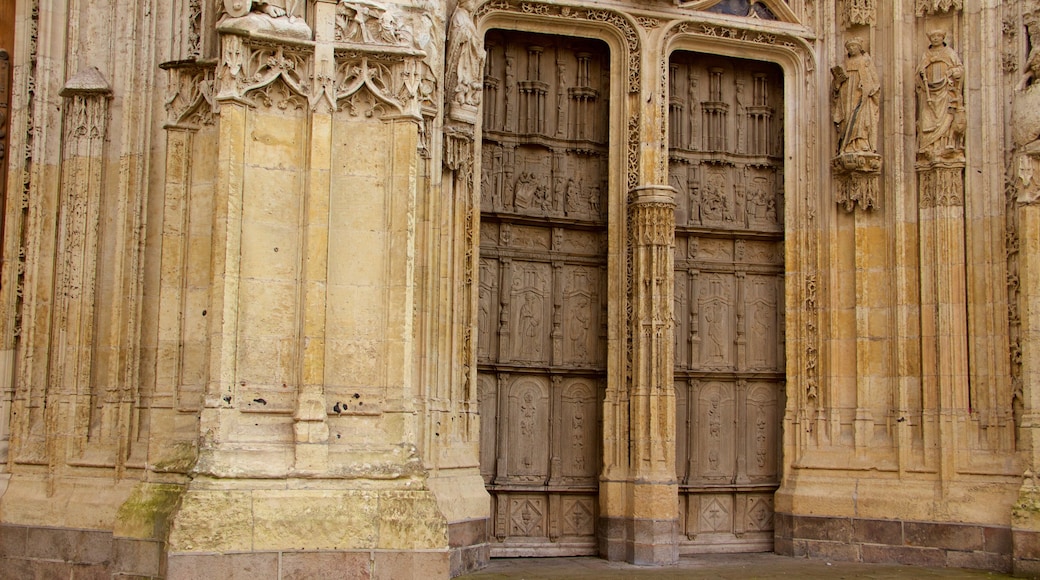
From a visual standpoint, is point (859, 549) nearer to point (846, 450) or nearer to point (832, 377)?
point (846, 450)

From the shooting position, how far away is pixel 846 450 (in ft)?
41.7

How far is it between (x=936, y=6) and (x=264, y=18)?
776 centimetres

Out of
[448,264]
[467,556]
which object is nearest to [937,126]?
[448,264]

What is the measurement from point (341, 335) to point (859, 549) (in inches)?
265

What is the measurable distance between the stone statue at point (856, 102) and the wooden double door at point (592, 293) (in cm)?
85

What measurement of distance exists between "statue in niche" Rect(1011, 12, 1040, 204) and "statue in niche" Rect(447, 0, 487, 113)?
559 cm

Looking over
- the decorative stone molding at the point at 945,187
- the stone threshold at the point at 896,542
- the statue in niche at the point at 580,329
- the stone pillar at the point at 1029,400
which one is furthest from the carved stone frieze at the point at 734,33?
the stone threshold at the point at 896,542

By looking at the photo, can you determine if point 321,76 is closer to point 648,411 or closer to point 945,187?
point 648,411

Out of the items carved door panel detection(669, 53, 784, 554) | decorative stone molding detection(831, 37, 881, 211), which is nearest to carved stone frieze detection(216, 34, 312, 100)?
carved door panel detection(669, 53, 784, 554)

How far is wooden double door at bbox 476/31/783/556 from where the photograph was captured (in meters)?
12.4

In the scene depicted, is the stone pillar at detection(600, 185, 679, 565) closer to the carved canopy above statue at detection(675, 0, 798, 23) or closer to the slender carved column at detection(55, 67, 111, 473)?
the carved canopy above statue at detection(675, 0, 798, 23)

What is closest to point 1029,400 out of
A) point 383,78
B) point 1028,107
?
point 1028,107

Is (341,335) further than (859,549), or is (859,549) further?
(859,549)

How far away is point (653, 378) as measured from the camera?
40.1 feet
